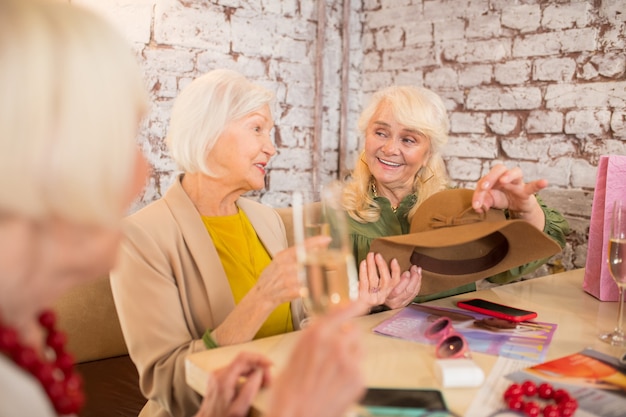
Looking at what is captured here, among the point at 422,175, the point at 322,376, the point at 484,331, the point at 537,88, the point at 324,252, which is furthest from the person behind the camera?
the point at 537,88

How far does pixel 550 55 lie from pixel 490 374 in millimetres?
1867

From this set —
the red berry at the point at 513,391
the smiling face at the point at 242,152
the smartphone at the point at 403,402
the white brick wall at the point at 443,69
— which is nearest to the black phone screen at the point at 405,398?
the smartphone at the point at 403,402

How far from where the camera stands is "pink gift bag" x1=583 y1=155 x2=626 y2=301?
1662 millimetres

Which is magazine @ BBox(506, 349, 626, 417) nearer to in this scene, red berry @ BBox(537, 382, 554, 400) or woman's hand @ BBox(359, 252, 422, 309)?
red berry @ BBox(537, 382, 554, 400)

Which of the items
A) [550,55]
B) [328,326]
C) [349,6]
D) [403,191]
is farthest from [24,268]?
[349,6]

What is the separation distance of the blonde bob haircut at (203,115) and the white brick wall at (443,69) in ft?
3.29

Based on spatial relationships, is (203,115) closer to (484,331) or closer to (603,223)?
(484,331)

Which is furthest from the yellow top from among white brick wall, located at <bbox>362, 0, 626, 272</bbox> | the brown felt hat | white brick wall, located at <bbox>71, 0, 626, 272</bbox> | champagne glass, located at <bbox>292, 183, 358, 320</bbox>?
white brick wall, located at <bbox>362, 0, 626, 272</bbox>

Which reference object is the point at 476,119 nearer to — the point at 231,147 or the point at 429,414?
the point at 231,147

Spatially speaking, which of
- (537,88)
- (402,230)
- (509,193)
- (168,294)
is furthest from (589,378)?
(537,88)

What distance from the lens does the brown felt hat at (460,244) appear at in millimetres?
1419

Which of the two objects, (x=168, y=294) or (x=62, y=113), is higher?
(x=62, y=113)

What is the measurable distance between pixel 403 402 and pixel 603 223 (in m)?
1.13

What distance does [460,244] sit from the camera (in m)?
1.59
